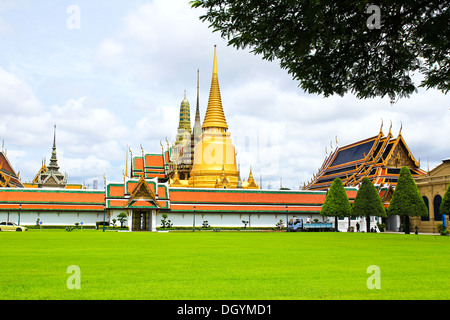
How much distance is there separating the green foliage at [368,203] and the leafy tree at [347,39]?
40.7 meters

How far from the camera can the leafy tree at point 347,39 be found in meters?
7.07

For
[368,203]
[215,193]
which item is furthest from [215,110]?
[368,203]

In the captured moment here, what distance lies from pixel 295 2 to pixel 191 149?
81.2 meters

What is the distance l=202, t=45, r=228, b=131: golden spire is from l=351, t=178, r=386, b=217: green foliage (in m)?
32.6

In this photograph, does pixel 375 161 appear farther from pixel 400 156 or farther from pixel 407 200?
pixel 407 200

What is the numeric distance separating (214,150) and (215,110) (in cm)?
670

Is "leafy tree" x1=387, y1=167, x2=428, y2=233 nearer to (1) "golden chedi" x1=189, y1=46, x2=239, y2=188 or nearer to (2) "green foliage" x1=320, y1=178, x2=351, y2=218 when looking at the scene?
(2) "green foliage" x1=320, y1=178, x2=351, y2=218

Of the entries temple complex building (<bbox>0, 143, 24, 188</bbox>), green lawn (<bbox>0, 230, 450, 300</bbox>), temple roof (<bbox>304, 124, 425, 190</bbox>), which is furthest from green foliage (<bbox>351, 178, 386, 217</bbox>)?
temple complex building (<bbox>0, 143, 24, 188</bbox>)

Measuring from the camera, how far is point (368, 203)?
47.5 metres

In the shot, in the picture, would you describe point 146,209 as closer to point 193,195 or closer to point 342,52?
point 193,195

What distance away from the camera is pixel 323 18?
6.81 metres

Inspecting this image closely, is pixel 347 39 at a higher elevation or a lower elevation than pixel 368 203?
higher

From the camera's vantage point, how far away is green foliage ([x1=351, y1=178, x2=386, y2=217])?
4731 centimetres
